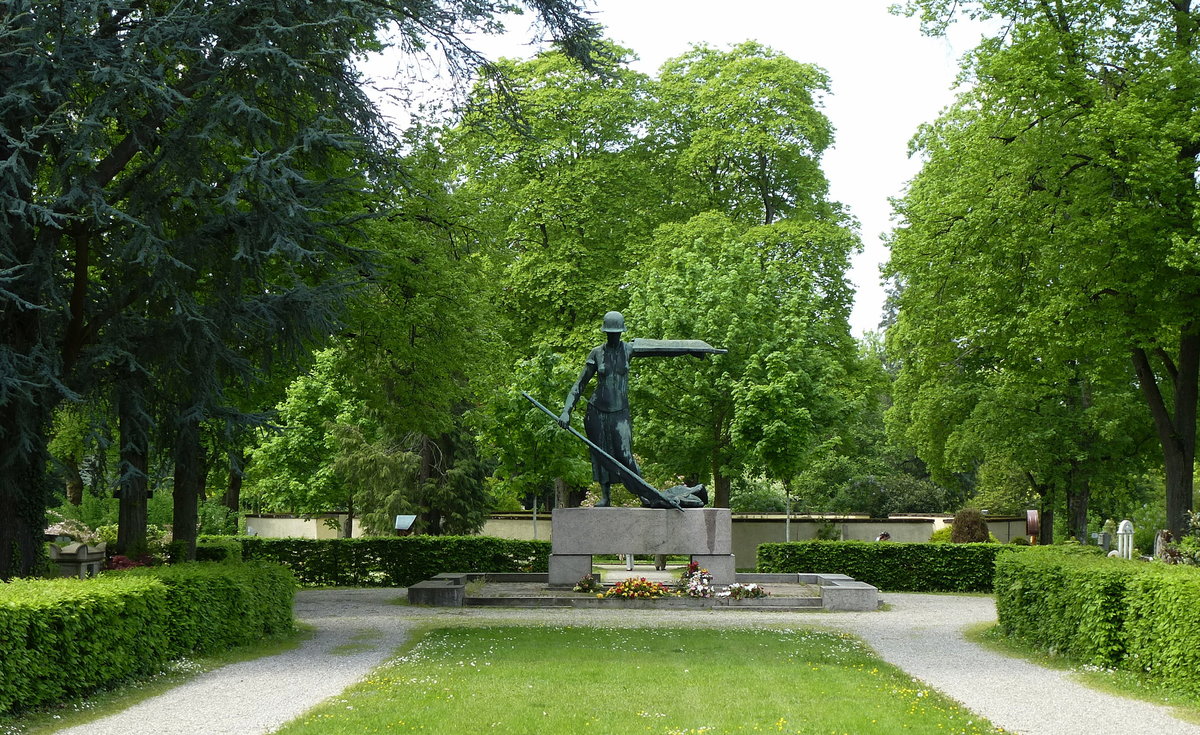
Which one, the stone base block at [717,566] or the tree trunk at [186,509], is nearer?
the stone base block at [717,566]

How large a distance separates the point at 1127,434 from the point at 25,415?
82.0ft

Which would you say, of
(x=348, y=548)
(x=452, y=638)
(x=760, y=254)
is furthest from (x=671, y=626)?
(x=760, y=254)

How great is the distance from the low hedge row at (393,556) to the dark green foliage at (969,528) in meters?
12.1

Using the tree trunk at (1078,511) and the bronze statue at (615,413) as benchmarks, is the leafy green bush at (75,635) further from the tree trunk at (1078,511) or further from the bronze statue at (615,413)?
the tree trunk at (1078,511)

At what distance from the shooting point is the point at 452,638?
14.5 m

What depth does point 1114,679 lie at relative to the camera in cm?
1153

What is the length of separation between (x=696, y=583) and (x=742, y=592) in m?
0.75

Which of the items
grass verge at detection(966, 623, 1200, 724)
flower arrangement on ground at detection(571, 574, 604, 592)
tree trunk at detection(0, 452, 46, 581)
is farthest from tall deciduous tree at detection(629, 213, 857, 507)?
tree trunk at detection(0, 452, 46, 581)

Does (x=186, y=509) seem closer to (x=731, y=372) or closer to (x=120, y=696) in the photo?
(x=120, y=696)

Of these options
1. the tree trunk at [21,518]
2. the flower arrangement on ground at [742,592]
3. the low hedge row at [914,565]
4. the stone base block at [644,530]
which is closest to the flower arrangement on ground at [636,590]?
the stone base block at [644,530]

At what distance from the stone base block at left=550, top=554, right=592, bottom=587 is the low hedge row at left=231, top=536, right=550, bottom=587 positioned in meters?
4.74

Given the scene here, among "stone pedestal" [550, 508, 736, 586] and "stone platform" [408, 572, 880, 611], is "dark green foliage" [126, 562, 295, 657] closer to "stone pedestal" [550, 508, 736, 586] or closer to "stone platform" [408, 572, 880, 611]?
"stone platform" [408, 572, 880, 611]

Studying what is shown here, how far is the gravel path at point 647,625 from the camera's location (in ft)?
30.3

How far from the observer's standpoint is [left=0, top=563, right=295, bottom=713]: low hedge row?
9.25 metres
